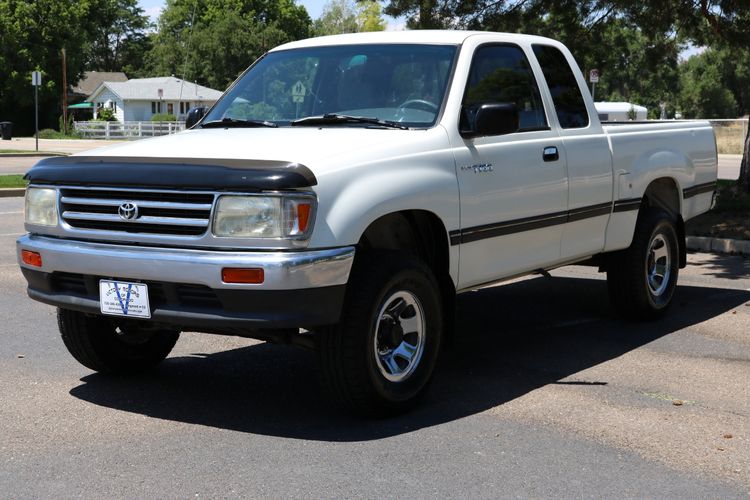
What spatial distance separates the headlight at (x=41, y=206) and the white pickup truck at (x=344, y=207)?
1cm

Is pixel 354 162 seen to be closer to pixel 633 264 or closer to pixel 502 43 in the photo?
pixel 502 43

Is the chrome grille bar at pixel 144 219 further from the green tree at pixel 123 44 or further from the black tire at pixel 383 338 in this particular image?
the green tree at pixel 123 44

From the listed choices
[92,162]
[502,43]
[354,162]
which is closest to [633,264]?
[502,43]

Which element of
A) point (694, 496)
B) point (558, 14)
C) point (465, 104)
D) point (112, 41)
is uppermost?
point (112, 41)

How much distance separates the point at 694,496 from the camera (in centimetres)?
452

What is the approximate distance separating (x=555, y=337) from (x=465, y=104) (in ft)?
7.13

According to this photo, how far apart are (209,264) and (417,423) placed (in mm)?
1354

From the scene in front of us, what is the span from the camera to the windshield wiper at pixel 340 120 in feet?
20.1

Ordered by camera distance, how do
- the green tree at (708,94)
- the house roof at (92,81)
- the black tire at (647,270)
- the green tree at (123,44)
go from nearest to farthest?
1. the black tire at (647,270)
2. the green tree at (708,94)
3. the house roof at (92,81)
4. the green tree at (123,44)

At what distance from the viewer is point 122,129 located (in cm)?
6028

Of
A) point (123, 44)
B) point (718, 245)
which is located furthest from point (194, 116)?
point (123, 44)

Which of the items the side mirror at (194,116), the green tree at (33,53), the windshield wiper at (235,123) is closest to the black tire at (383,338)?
the windshield wiper at (235,123)

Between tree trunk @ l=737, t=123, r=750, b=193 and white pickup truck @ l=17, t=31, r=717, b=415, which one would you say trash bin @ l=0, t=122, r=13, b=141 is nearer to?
tree trunk @ l=737, t=123, r=750, b=193

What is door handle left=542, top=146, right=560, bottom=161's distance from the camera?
6805 mm
